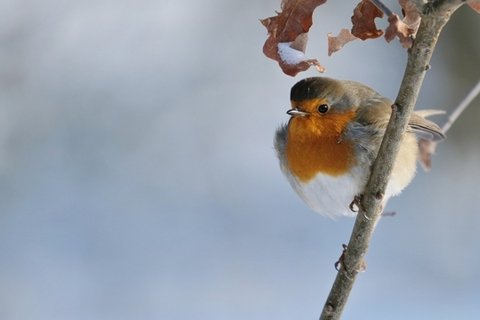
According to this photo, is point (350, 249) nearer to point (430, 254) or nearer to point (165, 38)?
point (430, 254)

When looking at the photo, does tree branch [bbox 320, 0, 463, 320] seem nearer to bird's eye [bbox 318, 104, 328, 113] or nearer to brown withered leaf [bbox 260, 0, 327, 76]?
brown withered leaf [bbox 260, 0, 327, 76]

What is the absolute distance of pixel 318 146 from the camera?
2562mm

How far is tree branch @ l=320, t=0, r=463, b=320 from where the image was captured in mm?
1399

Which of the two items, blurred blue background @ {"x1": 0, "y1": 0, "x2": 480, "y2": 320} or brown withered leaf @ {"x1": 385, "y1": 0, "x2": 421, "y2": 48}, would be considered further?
blurred blue background @ {"x1": 0, "y1": 0, "x2": 480, "y2": 320}

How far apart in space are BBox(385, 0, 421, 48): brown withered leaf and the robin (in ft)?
3.27

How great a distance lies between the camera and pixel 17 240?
521 centimetres

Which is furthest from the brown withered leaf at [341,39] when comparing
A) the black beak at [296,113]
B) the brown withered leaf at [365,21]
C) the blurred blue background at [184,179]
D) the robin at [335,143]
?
the blurred blue background at [184,179]

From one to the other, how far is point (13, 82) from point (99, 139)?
2.56 feet

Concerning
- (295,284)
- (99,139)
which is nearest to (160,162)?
(99,139)

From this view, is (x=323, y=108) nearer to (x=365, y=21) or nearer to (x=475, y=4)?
(x=365, y=21)

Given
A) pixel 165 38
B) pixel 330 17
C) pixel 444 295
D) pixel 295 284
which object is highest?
pixel 330 17

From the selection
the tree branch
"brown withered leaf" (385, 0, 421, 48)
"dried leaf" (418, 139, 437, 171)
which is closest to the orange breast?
"dried leaf" (418, 139, 437, 171)

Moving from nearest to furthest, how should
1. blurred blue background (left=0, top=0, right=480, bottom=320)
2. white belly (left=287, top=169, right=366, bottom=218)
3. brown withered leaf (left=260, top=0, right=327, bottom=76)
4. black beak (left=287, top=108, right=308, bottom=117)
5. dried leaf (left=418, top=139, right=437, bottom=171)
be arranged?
1. brown withered leaf (left=260, top=0, right=327, bottom=76)
2. white belly (left=287, top=169, right=366, bottom=218)
3. black beak (left=287, top=108, right=308, bottom=117)
4. dried leaf (left=418, top=139, right=437, bottom=171)
5. blurred blue background (left=0, top=0, right=480, bottom=320)

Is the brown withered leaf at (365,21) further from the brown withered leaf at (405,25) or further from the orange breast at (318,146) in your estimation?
the orange breast at (318,146)
